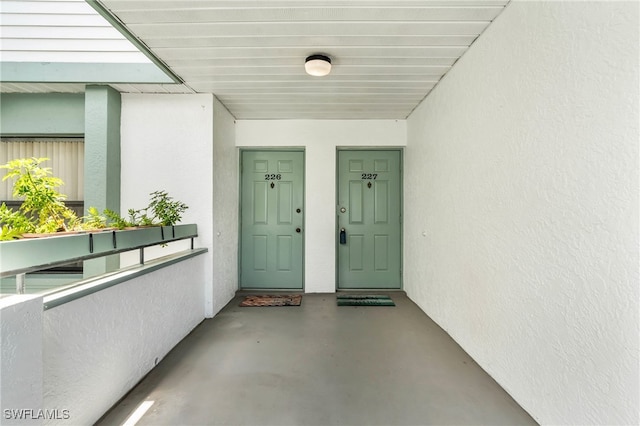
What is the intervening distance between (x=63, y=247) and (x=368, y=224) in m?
3.52

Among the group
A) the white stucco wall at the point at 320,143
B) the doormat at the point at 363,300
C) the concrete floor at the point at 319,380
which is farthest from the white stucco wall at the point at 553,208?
the white stucco wall at the point at 320,143

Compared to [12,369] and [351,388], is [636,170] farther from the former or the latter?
[12,369]

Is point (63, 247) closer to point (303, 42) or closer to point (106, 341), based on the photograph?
point (106, 341)

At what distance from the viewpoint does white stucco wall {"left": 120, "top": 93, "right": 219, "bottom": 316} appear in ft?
10.4

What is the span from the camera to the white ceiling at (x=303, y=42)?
1.91 metres

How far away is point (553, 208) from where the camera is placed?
1.50m

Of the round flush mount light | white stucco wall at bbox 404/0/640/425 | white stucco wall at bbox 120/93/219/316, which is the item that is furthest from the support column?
white stucco wall at bbox 404/0/640/425

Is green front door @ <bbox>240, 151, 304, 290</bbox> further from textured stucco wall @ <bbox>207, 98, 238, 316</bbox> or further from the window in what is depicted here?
the window

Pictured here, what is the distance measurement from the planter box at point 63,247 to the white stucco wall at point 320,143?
7.67 feet

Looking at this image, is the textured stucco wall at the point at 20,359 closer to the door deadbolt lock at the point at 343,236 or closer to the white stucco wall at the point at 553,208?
the white stucco wall at the point at 553,208

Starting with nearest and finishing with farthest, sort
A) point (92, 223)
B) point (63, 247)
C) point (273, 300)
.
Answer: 1. point (63, 247)
2. point (92, 223)
3. point (273, 300)

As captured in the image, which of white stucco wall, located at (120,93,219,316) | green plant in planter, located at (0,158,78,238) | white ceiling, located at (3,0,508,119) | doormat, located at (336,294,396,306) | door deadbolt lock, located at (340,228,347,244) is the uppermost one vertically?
white ceiling, located at (3,0,508,119)

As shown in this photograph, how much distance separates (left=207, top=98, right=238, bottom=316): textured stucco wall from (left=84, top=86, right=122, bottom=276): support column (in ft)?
3.49

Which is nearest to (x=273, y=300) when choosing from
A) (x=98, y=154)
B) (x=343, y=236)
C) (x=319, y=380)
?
(x=343, y=236)
